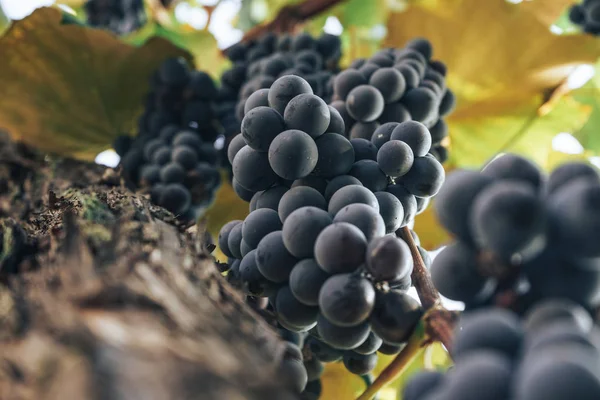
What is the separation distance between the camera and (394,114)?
1109 mm

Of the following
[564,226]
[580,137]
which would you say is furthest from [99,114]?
[580,137]

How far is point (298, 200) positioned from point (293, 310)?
0.50 feet

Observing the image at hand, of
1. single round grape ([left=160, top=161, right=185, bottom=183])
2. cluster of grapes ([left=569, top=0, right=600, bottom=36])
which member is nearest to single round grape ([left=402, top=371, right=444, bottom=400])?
single round grape ([left=160, top=161, right=185, bottom=183])

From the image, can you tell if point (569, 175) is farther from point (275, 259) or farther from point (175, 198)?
point (175, 198)

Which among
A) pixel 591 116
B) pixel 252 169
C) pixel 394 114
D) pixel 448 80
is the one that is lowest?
pixel 591 116

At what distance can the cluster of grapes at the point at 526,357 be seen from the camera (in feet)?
1.33

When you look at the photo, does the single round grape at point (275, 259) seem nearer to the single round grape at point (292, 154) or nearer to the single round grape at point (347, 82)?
the single round grape at point (292, 154)

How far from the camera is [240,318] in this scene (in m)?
0.58

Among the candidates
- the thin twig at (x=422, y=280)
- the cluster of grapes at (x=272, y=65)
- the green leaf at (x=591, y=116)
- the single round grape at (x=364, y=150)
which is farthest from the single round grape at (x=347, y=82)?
the green leaf at (x=591, y=116)

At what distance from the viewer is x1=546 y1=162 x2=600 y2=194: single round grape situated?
52 cm

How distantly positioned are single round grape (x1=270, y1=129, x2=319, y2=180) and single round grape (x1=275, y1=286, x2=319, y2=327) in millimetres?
169

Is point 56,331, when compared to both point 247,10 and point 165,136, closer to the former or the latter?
point 165,136

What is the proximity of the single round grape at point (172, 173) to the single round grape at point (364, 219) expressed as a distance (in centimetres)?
73

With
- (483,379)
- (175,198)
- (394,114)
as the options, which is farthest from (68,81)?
(483,379)
